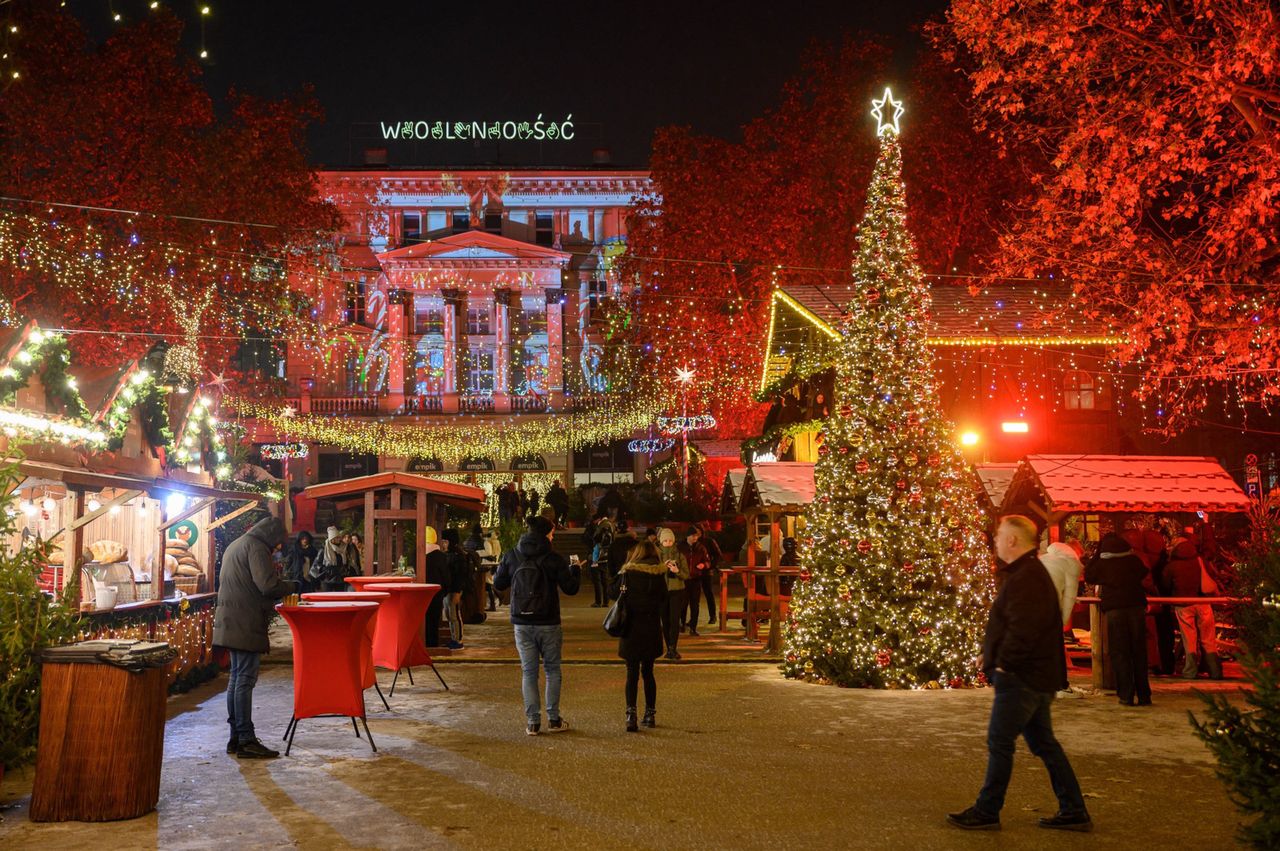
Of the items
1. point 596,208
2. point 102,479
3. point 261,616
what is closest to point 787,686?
point 261,616

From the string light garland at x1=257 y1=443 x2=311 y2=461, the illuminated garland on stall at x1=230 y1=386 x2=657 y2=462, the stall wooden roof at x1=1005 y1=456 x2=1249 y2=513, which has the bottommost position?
the stall wooden roof at x1=1005 y1=456 x2=1249 y2=513

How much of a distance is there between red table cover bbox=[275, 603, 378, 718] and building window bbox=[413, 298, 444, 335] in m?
49.6

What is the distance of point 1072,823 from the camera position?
7.00 metres

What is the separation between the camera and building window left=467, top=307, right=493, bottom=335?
58.7m

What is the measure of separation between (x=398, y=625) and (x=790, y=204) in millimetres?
20369

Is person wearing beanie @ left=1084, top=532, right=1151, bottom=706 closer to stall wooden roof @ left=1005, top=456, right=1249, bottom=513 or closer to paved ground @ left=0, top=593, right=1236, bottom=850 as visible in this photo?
paved ground @ left=0, top=593, right=1236, bottom=850

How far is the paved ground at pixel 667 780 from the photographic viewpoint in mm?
6895

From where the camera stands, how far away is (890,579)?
13508 mm

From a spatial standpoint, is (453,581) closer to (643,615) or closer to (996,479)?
(643,615)

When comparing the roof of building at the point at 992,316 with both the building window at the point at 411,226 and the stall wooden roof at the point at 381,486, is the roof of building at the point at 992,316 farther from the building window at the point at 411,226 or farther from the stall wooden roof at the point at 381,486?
the building window at the point at 411,226

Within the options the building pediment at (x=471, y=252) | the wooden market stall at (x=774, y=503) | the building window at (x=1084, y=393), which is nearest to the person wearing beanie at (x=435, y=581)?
the wooden market stall at (x=774, y=503)

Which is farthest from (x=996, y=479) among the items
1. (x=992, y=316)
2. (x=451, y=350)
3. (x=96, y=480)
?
(x=451, y=350)

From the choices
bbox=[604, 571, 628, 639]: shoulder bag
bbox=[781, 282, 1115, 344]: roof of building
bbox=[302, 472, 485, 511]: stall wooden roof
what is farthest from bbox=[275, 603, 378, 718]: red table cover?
bbox=[781, 282, 1115, 344]: roof of building

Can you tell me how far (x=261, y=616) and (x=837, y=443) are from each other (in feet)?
23.6
